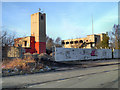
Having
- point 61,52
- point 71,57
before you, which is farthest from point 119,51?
point 61,52

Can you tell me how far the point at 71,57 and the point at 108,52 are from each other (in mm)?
13425

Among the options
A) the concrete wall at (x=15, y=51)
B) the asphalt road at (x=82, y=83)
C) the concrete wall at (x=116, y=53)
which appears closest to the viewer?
the asphalt road at (x=82, y=83)

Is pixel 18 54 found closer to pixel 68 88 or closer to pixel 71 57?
pixel 71 57

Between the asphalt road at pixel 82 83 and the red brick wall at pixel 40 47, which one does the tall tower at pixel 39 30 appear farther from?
the asphalt road at pixel 82 83

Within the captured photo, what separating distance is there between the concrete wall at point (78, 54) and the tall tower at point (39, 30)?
13.0 metres

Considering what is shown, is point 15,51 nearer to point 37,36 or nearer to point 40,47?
point 40,47

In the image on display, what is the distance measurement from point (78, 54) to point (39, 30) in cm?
1501

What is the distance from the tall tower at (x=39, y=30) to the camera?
108 ft

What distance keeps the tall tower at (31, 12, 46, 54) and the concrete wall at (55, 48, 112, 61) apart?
1297 cm

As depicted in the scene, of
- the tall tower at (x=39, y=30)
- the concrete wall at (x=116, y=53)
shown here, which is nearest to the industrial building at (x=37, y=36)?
the tall tower at (x=39, y=30)

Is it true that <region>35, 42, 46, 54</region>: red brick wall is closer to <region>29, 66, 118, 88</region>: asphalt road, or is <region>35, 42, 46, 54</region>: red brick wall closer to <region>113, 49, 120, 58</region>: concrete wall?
<region>113, 49, 120, 58</region>: concrete wall

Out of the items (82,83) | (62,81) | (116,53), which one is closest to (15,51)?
(62,81)

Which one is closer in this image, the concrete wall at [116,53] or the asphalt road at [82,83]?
the asphalt road at [82,83]

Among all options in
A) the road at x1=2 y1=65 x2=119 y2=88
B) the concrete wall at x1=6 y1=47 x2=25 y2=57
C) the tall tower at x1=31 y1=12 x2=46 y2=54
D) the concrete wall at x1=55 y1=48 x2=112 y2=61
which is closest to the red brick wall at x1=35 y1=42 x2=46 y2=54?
the tall tower at x1=31 y1=12 x2=46 y2=54
